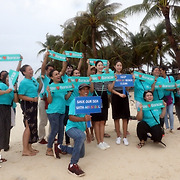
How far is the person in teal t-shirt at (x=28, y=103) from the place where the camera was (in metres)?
3.93

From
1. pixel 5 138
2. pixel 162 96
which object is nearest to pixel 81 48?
pixel 162 96

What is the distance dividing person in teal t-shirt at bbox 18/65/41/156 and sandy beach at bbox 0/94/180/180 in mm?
405

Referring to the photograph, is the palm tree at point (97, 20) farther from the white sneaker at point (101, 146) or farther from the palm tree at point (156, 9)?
the white sneaker at point (101, 146)

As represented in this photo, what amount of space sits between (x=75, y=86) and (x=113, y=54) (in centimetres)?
2432

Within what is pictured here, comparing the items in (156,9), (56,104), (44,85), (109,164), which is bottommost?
(109,164)

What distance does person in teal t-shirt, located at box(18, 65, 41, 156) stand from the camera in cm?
393

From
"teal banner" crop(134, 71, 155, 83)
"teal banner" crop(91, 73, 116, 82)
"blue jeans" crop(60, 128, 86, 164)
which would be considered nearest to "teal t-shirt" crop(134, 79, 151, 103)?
"teal banner" crop(134, 71, 155, 83)

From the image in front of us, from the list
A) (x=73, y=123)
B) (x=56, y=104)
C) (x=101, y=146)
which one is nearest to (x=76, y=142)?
(x=73, y=123)

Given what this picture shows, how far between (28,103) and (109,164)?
83.8 inches

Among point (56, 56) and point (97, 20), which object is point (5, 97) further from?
point (97, 20)

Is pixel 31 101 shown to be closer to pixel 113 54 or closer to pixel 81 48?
pixel 81 48

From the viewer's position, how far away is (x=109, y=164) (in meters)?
3.58

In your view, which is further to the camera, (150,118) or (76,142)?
(150,118)

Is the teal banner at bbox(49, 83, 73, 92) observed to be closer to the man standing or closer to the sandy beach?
the man standing
